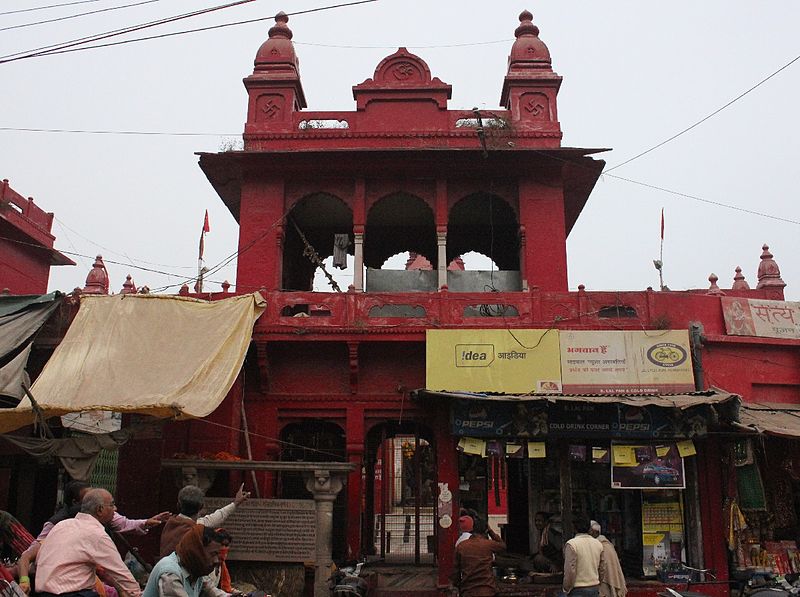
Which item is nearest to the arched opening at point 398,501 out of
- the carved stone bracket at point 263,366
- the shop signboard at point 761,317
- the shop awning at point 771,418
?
the carved stone bracket at point 263,366

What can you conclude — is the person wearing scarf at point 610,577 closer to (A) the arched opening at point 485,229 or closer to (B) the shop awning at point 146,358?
(B) the shop awning at point 146,358

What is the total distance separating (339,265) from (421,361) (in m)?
4.39

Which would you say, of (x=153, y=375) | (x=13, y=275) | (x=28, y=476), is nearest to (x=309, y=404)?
(x=153, y=375)

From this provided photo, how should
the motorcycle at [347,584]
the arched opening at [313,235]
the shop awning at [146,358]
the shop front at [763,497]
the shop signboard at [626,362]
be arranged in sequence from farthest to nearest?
1. the arched opening at [313,235]
2. the shop signboard at [626,362]
3. the shop front at [763,497]
4. the motorcycle at [347,584]
5. the shop awning at [146,358]

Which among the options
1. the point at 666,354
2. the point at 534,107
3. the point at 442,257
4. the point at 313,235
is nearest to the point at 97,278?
the point at 313,235

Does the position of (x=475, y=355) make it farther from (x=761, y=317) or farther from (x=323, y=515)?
(x=761, y=317)

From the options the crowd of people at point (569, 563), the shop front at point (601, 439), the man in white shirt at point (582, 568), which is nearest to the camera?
the crowd of people at point (569, 563)

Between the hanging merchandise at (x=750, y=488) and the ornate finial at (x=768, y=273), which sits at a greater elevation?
the ornate finial at (x=768, y=273)

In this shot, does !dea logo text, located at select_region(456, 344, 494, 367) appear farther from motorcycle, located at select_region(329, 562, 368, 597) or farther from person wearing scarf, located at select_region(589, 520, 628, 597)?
person wearing scarf, located at select_region(589, 520, 628, 597)

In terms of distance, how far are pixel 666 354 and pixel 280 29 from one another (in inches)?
423

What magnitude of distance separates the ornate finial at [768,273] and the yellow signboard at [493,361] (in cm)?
823

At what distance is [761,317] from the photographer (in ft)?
43.3

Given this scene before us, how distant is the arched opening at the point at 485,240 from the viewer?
15.8 m

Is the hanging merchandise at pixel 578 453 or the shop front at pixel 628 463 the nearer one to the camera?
the shop front at pixel 628 463
